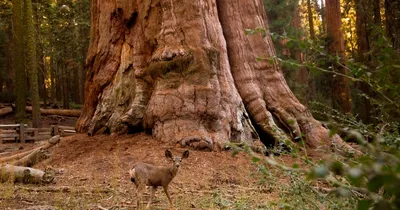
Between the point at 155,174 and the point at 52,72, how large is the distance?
36.6m

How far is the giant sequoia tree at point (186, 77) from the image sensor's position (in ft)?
34.1

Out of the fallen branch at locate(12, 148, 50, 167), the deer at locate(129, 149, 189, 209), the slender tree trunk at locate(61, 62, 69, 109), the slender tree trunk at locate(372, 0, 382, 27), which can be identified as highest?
the slender tree trunk at locate(372, 0, 382, 27)

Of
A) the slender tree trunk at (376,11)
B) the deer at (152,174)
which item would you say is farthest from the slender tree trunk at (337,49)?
the deer at (152,174)

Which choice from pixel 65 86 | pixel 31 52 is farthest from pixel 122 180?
pixel 65 86

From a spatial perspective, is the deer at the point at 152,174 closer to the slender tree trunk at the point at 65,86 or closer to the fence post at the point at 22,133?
the fence post at the point at 22,133

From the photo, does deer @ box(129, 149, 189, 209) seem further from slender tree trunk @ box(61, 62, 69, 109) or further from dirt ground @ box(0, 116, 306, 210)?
slender tree trunk @ box(61, 62, 69, 109)

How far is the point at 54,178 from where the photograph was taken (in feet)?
27.8

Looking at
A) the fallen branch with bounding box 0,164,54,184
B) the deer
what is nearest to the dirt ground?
the fallen branch with bounding box 0,164,54,184

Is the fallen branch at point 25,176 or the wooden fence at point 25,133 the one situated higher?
the fallen branch at point 25,176

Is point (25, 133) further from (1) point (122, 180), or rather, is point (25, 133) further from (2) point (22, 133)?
(1) point (122, 180)

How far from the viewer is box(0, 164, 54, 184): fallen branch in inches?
327

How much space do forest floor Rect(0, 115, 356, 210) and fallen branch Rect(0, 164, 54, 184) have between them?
18 cm

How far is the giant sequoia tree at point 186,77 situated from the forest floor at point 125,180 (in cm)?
57

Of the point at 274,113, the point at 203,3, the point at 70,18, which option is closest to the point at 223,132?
the point at 274,113
